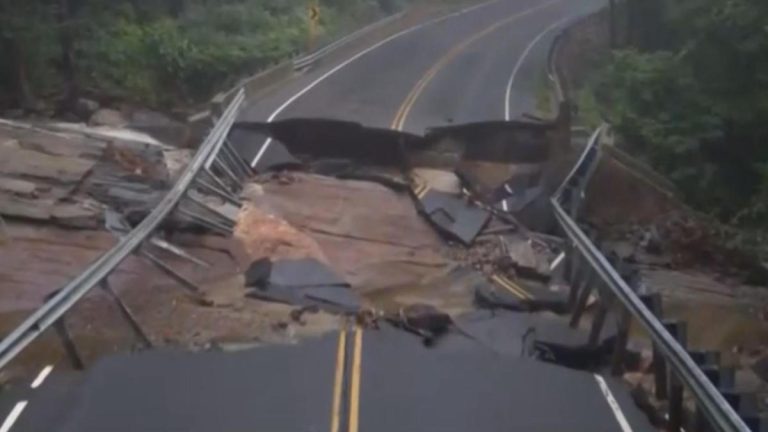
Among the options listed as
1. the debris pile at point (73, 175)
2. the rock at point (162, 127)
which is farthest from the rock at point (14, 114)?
the debris pile at point (73, 175)

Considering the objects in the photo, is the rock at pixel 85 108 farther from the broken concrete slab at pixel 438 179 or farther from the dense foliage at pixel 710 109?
the dense foliage at pixel 710 109

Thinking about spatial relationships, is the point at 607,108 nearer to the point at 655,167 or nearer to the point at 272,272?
the point at 655,167

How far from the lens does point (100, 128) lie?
36.3 metres

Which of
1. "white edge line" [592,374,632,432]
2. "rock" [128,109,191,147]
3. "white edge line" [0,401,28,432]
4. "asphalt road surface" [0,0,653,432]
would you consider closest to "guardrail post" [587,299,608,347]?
"asphalt road surface" [0,0,653,432]

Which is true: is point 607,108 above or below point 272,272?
below

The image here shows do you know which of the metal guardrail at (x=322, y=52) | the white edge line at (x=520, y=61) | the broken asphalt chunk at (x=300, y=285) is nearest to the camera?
the broken asphalt chunk at (x=300, y=285)

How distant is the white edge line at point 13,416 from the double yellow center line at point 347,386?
293cm

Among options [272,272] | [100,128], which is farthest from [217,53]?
[272,272]

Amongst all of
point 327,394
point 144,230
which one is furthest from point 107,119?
point 327,394

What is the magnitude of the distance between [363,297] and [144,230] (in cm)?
375

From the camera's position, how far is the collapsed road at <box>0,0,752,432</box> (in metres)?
14.2

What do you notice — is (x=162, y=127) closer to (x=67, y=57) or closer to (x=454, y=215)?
(x=67, y=57)

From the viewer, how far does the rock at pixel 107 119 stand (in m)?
38.5

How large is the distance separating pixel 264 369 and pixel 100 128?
2172 cm
